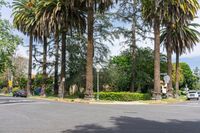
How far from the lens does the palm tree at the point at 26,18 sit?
6688 centimetres

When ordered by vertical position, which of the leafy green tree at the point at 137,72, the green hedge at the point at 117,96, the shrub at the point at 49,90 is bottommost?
the green hedge at the point at 117,96

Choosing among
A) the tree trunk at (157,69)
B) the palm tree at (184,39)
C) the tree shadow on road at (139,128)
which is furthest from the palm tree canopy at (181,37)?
the tree shadow on road at (139,128)

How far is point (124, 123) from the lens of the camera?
18.2m

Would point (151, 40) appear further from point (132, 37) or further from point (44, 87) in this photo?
point (44, 87)

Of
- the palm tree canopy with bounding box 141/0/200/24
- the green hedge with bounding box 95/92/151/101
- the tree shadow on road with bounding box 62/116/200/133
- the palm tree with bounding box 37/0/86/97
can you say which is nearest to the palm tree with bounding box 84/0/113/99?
the green hedge with bounding box 95/92/151/101

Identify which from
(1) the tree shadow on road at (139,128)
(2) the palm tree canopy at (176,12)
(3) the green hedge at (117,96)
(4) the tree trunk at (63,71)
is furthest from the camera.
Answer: (4) the tree trunk at (63,71)

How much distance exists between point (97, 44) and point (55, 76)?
26.4 feet

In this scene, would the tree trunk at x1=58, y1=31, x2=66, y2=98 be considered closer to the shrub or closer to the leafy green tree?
the leafy green tree

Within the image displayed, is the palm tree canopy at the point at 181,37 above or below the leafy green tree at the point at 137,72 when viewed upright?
above

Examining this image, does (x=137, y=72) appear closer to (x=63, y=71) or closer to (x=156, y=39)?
(x=63, y=71)

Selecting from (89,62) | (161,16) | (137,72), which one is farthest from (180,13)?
(89,62)

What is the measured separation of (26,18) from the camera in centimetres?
6900

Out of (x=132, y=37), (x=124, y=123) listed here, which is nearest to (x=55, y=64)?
(x=132, y=37)

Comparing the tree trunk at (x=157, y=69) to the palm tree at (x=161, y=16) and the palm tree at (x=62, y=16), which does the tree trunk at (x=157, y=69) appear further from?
the palm tree at (x=62, y=16)
